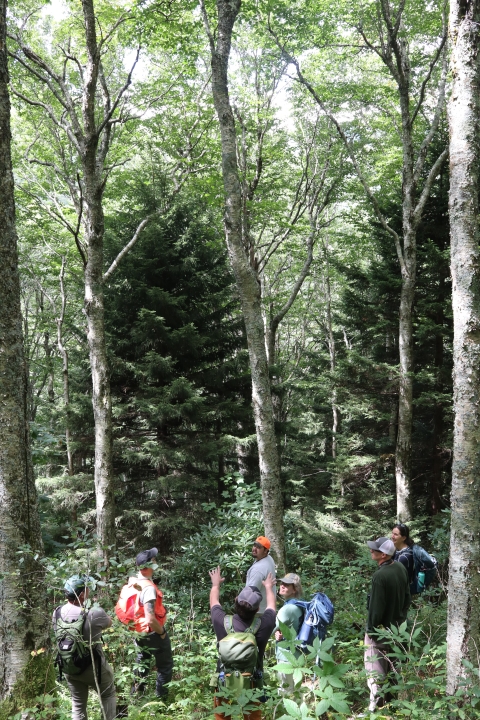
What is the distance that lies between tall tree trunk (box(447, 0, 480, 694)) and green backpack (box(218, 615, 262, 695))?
1.76 metres

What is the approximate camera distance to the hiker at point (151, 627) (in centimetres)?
458

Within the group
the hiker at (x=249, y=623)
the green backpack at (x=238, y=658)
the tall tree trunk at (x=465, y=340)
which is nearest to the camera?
the green backpack at (x=238, y=658)

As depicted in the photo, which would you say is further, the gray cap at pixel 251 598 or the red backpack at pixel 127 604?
the red backpack at pixel 127 604

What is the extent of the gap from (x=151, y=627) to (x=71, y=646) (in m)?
0.94

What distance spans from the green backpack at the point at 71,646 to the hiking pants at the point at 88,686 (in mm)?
85

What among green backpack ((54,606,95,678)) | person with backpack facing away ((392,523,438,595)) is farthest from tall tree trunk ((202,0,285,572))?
green backpack ((54,606,95,678))

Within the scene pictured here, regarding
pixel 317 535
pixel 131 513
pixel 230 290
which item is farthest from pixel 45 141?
pixel 317 535

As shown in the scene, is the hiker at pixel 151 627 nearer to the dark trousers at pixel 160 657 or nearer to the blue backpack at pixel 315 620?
the dark trousers at pixel 160 657

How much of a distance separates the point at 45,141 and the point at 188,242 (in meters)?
6.20

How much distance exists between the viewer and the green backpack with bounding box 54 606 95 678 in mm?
3770

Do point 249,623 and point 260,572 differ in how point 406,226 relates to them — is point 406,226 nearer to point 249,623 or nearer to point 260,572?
point 260,572

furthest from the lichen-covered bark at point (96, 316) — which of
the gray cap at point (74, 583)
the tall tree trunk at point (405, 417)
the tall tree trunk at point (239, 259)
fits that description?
the tall tree trunk at point (405, 417)

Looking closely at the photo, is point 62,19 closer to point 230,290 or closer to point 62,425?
point 230,290

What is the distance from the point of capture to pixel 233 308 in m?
12.7
